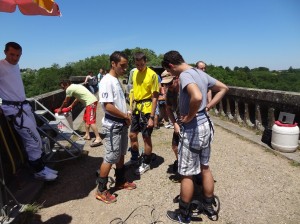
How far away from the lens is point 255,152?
Result: 239 inches

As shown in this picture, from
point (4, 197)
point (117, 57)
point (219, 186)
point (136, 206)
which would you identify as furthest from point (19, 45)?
point (219, 186)

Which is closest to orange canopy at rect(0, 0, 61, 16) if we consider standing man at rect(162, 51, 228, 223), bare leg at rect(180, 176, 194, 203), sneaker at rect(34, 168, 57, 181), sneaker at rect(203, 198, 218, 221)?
standing man at rect(162, 51, 228, 223)

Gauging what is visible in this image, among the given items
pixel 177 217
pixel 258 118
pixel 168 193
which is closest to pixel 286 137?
pixel 258 118

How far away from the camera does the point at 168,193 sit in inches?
171

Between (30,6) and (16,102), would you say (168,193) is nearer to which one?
(16,102)

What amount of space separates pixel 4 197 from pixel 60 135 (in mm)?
2190

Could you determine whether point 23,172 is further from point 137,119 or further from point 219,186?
point 219,186

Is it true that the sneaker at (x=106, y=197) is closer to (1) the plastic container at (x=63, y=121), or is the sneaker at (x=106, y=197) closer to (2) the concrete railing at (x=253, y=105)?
(1) the plastic container at (x=63, y=121)

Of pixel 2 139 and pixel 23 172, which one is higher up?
pixel 2 139

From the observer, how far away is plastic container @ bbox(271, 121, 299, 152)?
574cm

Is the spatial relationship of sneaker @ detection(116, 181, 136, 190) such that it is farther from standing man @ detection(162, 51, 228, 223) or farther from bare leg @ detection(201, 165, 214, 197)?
bare leg @ detection(201, 165, 214, 197)

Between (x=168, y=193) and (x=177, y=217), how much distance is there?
748 millimetres

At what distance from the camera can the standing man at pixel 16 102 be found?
13.6 feet


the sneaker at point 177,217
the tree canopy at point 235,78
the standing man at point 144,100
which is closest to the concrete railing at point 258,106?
the standing man at point 144,100
